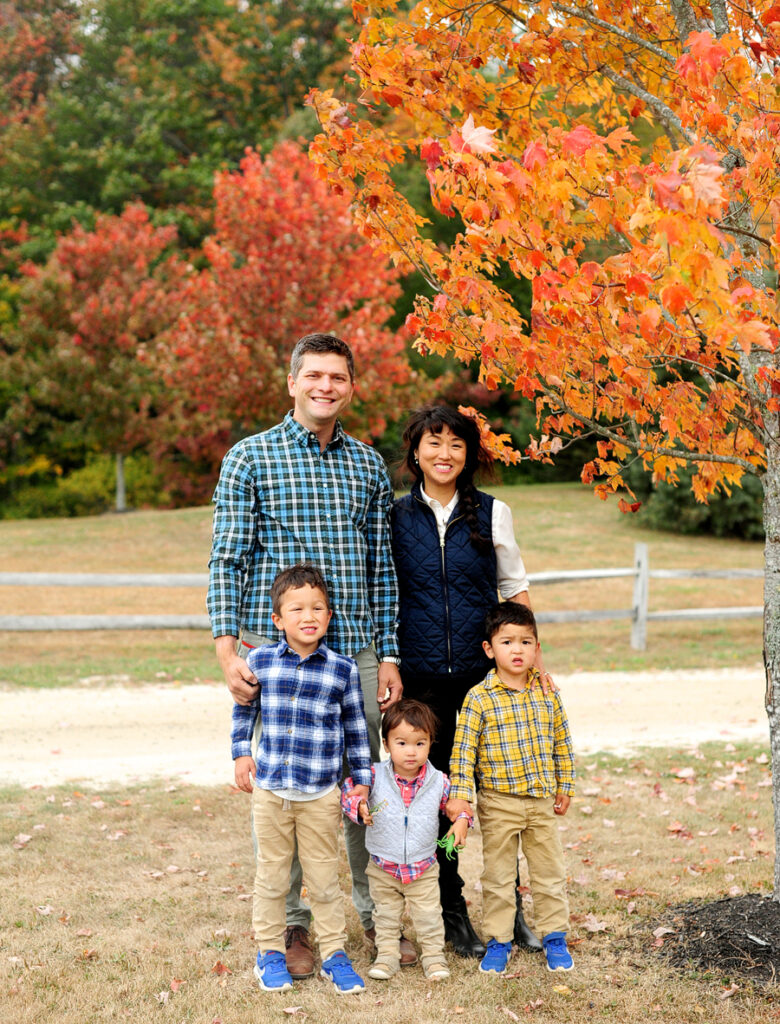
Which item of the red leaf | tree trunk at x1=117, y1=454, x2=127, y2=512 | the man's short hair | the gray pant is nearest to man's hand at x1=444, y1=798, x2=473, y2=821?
the gray pant

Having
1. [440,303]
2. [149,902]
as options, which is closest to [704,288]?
[440,303]

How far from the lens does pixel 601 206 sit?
323cm

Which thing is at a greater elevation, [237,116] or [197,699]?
[237,116]

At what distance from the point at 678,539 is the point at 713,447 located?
605 inches

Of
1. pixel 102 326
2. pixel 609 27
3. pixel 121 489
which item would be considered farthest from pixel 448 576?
pixel 121 489

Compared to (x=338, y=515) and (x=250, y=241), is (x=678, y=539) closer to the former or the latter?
(x=250, y=241)

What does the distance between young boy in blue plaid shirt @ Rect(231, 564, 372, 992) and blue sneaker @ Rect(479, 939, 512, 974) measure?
1.55 ft

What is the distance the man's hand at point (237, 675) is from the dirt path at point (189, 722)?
2.88 meters

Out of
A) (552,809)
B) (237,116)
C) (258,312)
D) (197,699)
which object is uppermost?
(237,116)

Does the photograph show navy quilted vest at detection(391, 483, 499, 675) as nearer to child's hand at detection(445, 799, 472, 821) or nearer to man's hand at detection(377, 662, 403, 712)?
man's hand at detection(377, 662, 403, 712)

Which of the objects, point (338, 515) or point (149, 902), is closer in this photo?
point (338, 515)

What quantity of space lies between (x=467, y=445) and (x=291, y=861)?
1.69 meters

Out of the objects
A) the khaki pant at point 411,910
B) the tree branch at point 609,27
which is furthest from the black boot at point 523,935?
the tree branch at point 609,27

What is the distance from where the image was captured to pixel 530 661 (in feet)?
11.9
